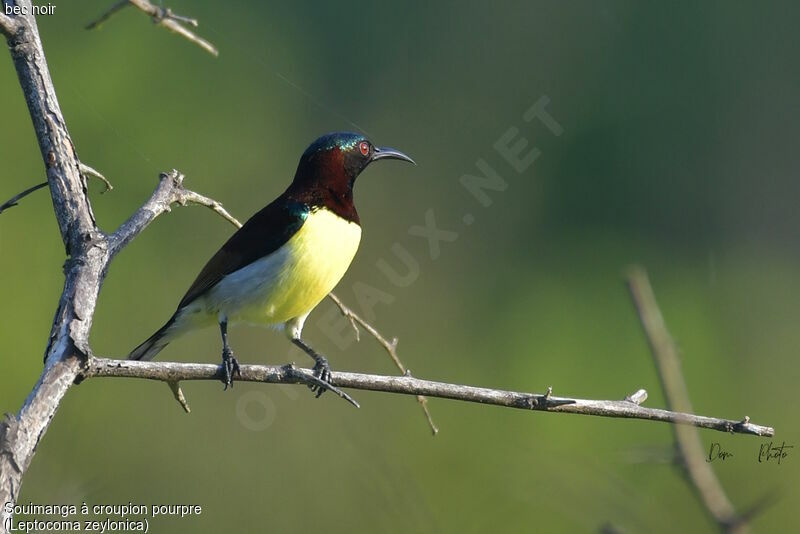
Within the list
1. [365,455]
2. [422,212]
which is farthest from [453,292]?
[365,455]

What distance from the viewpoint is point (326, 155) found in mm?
5773

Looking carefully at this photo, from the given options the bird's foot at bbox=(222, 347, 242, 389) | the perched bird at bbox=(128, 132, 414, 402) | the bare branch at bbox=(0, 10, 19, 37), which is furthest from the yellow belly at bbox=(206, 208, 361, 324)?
the bare branch at bbox=(0, 10, 19, 37)

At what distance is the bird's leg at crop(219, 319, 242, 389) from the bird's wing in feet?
0.81

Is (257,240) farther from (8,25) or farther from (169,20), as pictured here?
(169,20)

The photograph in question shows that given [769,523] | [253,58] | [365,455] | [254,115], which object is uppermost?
[253,58]

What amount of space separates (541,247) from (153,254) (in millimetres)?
6282

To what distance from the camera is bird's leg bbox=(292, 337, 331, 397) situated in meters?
4.41

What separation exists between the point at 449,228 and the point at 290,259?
928 cm

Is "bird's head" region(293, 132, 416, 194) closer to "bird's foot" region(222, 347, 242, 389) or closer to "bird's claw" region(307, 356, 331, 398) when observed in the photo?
"bird's claw" region(307, 356, 331, 398)

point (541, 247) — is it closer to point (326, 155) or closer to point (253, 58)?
point (253, 58)

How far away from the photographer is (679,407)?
200 centimetres

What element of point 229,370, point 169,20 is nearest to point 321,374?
point 229,370

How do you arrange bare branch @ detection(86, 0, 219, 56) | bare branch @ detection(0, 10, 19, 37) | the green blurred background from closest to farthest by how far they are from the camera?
bare branch @ detection(86, 0, 219, 56)
bare branch @ detection(0, 10, 19, 37)
the green blurred background

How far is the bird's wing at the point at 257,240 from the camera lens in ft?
17.7
